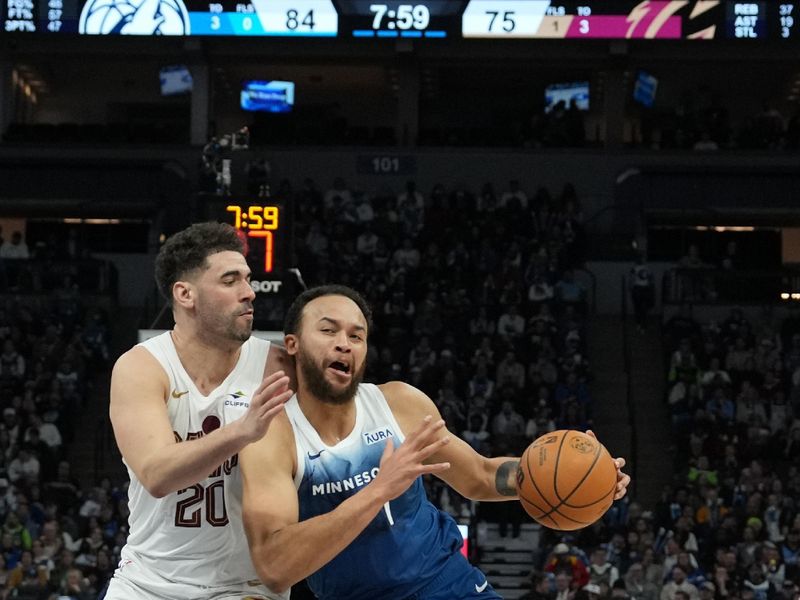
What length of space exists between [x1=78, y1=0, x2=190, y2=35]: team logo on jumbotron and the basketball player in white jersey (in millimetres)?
23133

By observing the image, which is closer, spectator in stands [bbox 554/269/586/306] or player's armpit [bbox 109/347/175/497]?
player's armpit [bbox 109/347/175/497]

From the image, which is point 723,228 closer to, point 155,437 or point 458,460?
point 458,460

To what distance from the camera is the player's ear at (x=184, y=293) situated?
5.62 meters

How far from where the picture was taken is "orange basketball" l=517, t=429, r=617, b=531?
18.4 ft

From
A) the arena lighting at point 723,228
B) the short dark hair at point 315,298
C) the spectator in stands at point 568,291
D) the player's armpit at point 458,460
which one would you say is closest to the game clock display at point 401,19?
the spectator in stands at point 568,291

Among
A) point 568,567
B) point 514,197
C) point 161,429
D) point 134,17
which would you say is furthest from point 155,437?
point 134,17

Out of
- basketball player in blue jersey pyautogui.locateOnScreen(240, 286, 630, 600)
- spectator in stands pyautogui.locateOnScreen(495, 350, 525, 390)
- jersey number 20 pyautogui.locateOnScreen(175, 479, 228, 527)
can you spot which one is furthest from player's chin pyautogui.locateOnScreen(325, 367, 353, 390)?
spectator in stands pyautogui.locateOnScreen(495, 350, 525, 390)

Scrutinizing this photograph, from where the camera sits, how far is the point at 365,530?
5.40m

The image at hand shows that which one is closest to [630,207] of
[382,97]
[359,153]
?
[359,153]

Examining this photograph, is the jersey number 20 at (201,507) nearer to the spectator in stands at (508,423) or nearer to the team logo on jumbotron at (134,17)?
the spectator in stands at (508,423)

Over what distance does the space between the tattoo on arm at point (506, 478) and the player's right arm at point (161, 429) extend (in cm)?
141

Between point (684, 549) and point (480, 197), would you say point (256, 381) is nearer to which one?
point (684, 549)

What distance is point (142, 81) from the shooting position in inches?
1299

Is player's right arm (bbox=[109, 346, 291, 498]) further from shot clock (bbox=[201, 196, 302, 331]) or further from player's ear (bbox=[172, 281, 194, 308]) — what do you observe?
shot clock (bbox=[201, 196, 302, 331])
